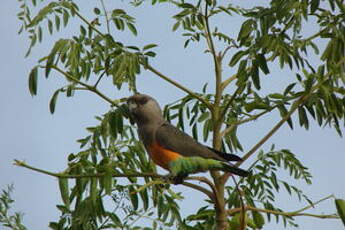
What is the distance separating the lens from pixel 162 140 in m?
4.10

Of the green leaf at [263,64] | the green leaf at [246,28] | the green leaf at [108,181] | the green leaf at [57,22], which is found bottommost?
the green leaf at [108,181]

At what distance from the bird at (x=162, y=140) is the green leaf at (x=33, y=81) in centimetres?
93

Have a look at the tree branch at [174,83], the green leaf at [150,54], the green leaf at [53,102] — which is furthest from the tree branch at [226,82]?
the green leaf at [53,102]

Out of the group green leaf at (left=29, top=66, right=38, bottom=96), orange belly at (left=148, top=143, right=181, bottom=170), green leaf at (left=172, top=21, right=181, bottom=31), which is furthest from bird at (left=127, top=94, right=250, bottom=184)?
green leaf at (left=29, top=66, right=38, bottom=96)

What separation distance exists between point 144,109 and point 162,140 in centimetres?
39

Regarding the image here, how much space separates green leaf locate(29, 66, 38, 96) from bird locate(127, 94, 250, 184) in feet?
3.05

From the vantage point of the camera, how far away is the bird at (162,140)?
388 centimetres

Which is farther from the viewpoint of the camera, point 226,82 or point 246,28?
point 226,82

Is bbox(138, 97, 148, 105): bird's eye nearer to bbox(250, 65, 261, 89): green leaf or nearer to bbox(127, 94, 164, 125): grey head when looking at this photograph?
bbox(127, 94, 164, 125): grey head

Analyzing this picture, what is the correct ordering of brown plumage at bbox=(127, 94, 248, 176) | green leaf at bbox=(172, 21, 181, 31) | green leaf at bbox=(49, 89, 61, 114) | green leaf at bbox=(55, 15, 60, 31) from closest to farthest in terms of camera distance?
green leaf at bbox=(49, 89, 61, 114)
brown plumage at bbox=(127, 94, 248, 176)
green leaf at bbox=(55, 15, 60, 31)
green leaf at bbox=(172, 21, 181, 31)

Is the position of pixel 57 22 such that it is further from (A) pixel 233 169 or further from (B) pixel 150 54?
(A) pixel 233 169

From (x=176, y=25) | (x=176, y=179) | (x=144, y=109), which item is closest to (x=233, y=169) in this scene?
(x=176, y=179)

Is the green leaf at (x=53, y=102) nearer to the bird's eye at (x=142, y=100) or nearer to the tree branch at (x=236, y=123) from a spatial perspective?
the bird's eye at (x=142, y=100)

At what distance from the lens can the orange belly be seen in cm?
403
